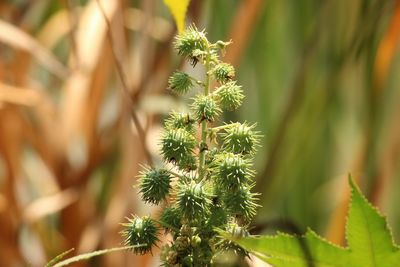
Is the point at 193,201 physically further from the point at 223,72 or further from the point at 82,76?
the point at 82,76

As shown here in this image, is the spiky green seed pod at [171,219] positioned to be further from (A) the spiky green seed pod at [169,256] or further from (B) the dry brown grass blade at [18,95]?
(B) the dry brown grass blade at [18,95]

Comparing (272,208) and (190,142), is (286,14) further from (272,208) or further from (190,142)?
(190,142)

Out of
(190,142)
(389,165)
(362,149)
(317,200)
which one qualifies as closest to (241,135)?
(190,142)

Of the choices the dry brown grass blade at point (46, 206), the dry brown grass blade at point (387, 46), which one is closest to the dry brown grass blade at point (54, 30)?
the dry brown grass blade at point (46, 206)

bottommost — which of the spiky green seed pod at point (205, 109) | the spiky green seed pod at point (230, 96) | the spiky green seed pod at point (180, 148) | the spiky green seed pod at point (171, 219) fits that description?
the spiky green seed pod at point (171, 219)

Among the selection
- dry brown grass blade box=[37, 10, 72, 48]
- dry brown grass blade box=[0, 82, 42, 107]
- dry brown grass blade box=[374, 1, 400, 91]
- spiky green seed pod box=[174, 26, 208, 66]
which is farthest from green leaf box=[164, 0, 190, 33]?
dry brown grass blade box=[37, 10, 72, 48]

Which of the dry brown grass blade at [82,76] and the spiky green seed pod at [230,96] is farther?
the dry brown grass blade at [82,76]

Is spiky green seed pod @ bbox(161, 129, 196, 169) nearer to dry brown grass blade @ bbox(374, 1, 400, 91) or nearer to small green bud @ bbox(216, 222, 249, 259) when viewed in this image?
small green bud @ bbox(216, 222, 249, 259)
